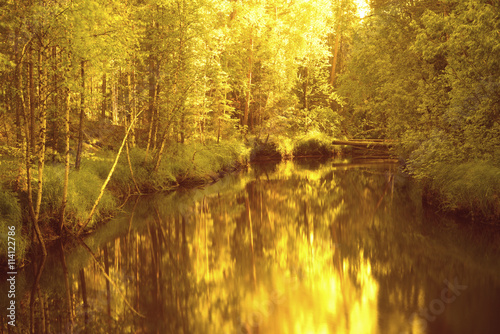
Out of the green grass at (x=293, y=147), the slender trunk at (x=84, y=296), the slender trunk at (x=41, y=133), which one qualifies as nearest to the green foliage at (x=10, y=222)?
the slender trunk at (x=41, y=133)

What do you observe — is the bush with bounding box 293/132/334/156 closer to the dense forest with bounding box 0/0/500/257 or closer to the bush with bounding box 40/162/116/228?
the dense forest with bounding box 0/0/500/257

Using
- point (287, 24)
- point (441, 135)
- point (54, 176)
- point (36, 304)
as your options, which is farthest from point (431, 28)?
point (287, 24)

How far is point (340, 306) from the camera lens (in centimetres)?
818

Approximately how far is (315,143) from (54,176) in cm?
2898

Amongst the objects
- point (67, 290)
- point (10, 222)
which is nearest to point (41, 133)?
point (10, 222)

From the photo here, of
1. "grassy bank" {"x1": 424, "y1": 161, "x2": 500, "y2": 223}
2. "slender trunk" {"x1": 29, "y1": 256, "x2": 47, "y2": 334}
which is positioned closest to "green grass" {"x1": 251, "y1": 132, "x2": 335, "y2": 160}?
"grassy bank" {"x1": 424, "y1": 161, "x2": 500, "y2": 223}

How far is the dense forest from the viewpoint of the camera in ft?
35.0

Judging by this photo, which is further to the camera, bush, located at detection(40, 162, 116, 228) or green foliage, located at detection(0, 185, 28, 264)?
bush, located at detection(40, 162, 116, 228)

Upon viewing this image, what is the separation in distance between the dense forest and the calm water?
137cm

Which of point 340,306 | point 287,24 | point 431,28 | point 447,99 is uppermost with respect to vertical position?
point 287,24

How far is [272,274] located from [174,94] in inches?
448

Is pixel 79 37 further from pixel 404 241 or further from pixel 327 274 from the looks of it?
pixel 404 241

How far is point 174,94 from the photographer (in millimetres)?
19312

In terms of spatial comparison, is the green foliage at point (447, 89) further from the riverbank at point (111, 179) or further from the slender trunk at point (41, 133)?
the slender trunk at point (41, 133)
